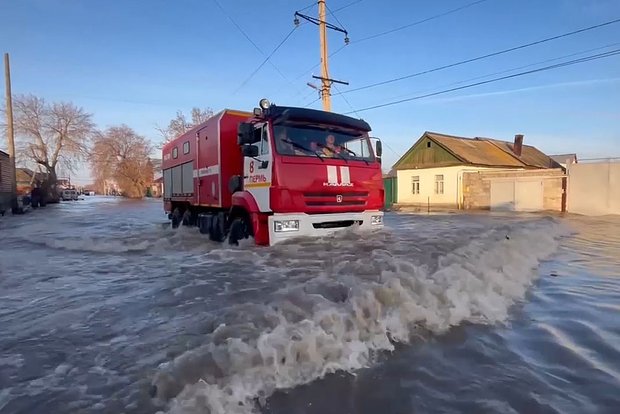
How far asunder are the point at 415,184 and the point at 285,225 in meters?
29.5

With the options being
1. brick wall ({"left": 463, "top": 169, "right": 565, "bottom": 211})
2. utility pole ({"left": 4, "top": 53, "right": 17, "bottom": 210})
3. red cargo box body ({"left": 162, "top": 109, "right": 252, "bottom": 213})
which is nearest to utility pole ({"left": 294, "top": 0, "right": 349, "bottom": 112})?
red cargo box body ({"left": 162, "top": 109, "right": 252, "bottom": 213})

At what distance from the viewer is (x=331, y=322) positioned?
A: 3213mm

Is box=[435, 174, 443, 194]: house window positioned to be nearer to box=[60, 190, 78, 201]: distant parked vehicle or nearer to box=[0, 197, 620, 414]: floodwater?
box=[0, 197, 620, 414]: floodwater

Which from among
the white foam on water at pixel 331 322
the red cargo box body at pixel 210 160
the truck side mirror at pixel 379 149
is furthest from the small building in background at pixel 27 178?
the white foam on water at pixel 331 322

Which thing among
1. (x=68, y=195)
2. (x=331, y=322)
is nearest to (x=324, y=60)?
(x=331, y=322)

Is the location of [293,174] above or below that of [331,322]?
above

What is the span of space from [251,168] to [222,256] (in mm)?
1785

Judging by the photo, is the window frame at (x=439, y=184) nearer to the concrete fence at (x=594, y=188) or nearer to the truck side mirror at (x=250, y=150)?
the concrete fence at (x=594, y=188)

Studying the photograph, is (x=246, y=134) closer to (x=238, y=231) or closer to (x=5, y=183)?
(x=238, y=231)

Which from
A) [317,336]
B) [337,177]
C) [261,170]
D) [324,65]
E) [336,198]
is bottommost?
[317,336]

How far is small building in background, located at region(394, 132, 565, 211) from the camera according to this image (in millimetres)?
24194

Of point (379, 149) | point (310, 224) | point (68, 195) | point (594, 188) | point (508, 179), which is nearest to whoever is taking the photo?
point (310, 224)

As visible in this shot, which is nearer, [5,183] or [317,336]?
[317,336]

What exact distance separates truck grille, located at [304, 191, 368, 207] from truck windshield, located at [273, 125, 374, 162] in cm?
71
